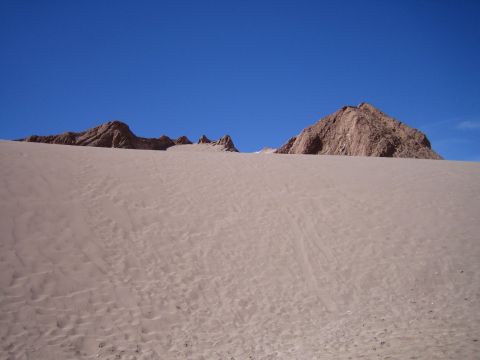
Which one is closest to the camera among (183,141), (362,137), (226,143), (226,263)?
(226,263)

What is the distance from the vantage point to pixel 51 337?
581 centimetres

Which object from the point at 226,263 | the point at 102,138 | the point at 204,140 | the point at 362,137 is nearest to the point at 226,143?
the point at 204,140

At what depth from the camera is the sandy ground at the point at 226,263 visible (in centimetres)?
602

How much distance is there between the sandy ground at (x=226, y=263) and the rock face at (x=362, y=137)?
458 inches

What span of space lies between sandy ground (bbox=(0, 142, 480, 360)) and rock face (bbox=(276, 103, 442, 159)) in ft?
38.2

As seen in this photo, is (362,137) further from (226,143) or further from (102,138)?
(226,143)

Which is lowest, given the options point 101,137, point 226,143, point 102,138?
point 102,138

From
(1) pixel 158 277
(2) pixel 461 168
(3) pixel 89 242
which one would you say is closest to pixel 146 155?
(3) pixel 89 242

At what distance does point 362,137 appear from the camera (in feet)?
89.0

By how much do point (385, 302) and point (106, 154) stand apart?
12.1 metres

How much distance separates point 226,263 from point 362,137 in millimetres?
20857

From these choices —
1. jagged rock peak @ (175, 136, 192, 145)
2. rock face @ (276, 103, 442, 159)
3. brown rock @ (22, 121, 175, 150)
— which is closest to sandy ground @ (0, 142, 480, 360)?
rock face @ (276, 103, 442, 159)

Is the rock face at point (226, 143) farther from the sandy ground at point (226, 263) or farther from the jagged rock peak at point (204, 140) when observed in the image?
the sandy ground at point (226, 263)

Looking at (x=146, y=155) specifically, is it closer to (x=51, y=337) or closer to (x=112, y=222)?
(x=112, y=222)
